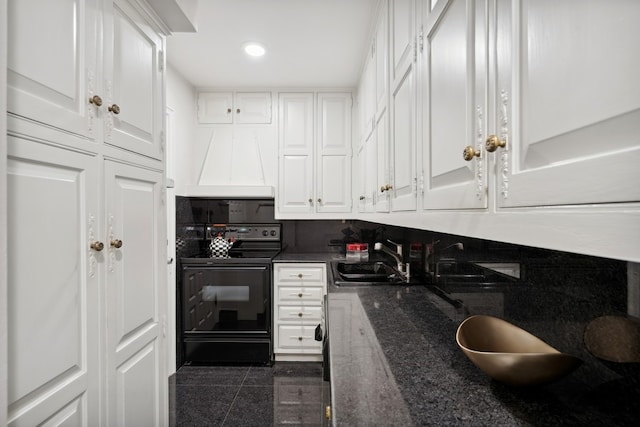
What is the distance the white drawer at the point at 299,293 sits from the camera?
286 cm

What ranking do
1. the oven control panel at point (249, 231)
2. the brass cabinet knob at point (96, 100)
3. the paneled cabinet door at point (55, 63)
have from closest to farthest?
the paneled cabinet door at point (55, 63), the brass cabinet knob at point (96, 100), the oven control panel at point (249, 231)

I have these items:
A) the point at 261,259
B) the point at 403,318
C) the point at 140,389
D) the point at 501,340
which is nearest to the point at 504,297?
the point at 501,340

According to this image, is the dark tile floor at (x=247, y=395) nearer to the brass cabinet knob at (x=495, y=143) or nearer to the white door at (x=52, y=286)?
the white door at (x=52, y=286)

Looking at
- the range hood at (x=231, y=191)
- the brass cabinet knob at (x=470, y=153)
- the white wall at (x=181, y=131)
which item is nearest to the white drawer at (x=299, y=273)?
the range hood at (x=231, y=191)

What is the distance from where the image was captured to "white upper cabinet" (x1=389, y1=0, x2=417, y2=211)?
113 centimetres

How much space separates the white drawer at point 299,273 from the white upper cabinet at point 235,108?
1.45 meters

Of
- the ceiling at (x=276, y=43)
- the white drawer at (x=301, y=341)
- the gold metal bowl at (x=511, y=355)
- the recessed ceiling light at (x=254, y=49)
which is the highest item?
the ceiling at (x=276, y=43)

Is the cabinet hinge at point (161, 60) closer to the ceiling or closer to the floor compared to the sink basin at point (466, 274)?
closer to the ceiling

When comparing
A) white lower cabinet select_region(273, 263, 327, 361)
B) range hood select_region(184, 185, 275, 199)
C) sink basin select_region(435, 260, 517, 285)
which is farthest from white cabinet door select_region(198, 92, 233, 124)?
sink basin select_region(435, 260, 517, 285)

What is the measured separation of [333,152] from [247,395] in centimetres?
223

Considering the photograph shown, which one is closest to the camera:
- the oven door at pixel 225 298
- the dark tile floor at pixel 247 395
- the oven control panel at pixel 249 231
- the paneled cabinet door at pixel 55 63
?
the paneled cabinet door at pixel 55 63

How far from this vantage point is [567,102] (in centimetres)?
40

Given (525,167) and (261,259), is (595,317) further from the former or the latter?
(261,259)

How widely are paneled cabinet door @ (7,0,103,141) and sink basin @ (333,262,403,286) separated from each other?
1.47 m
